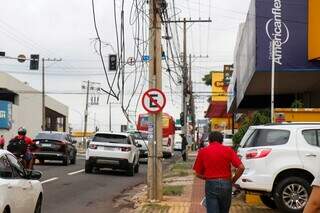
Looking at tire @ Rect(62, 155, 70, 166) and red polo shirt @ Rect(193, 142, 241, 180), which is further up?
red polo shirt @ Rect(193, 142, 241, 180)

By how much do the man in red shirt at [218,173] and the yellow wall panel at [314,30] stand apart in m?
12.9

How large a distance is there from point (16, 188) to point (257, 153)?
5.47 meters

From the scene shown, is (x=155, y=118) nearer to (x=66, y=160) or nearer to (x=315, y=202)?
(x=315, y=202)

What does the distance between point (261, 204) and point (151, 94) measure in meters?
3.52

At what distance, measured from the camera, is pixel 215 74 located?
244 ft

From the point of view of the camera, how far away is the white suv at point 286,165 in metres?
13.2

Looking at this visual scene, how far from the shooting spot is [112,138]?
85.8ft

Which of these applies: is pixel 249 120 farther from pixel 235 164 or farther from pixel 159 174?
pixel 235 164

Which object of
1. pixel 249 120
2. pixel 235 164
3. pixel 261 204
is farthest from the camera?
pixel 249 120

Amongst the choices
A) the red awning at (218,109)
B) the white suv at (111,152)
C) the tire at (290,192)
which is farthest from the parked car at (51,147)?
the red awning at (218,109)

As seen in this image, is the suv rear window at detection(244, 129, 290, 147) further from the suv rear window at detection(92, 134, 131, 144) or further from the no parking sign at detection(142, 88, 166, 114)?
the suv rear window at detection(92, 134, 131, 144)

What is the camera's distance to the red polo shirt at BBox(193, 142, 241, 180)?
32.7ft

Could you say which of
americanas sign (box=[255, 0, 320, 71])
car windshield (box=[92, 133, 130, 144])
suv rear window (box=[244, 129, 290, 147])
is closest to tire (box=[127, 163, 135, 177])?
car windshield (box=[92, 133, 130, 144])

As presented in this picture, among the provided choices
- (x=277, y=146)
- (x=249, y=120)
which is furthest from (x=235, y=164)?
(x=249, y=120)
